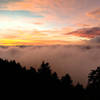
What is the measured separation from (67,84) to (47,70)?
1628cm

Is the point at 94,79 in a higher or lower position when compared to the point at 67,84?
higher

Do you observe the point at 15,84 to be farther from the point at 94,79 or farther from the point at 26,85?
the point at 94,79

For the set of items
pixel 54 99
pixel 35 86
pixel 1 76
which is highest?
pixel 1 76

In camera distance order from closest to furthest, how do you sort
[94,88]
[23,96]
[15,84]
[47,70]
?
[94,88] < [23,96] < [15,84] < [47,70]

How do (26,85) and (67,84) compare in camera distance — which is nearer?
(26,85)

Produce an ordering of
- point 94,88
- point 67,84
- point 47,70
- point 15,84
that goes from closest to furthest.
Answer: point 94,88
point 15,84
point 67,84
point 47,70

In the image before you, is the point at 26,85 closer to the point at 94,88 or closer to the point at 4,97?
the point at 4,97

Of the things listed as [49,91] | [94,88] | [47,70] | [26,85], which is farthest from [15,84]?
[47,70]

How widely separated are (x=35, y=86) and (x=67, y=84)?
18.9 meters

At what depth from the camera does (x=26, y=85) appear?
3825cm

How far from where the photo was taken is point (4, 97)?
97.1ft

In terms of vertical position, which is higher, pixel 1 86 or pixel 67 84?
pixel 1 86

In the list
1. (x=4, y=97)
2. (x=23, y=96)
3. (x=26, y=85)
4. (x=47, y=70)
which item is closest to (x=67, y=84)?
(x=47, y=70)

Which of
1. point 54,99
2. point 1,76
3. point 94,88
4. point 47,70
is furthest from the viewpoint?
point 47,70
